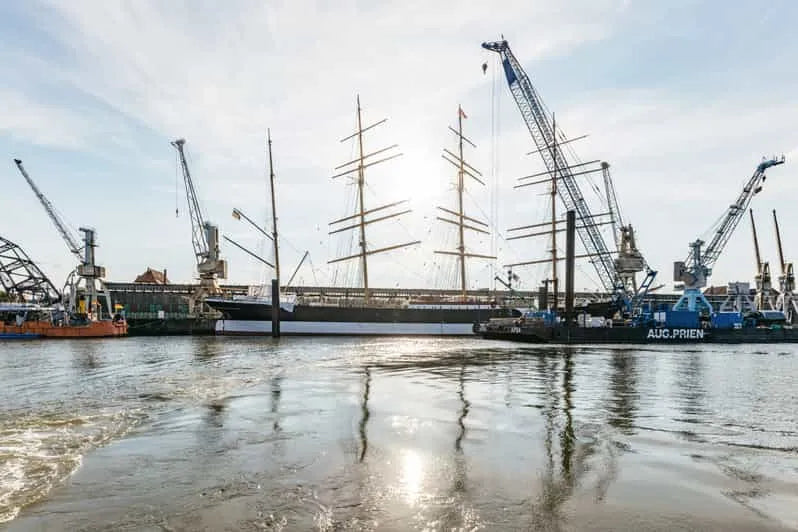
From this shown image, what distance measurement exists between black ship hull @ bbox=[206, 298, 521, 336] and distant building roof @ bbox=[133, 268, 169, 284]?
41674mm

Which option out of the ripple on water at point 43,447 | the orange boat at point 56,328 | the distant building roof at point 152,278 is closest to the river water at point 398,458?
the ripple on water at point 43,447

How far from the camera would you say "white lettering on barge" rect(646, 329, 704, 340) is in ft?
156

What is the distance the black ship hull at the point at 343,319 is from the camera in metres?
65.0

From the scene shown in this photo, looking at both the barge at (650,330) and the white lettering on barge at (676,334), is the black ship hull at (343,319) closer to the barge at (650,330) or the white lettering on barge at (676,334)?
the barge at (650,330)

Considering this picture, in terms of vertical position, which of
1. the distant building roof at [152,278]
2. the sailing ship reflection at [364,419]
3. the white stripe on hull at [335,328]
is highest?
the distant building roof at [152,278]

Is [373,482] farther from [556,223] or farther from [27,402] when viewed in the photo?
[556,223]

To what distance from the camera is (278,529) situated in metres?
4.52

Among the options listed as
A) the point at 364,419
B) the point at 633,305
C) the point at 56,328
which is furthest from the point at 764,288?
the point at 56,328

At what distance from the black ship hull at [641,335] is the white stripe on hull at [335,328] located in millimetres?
16266

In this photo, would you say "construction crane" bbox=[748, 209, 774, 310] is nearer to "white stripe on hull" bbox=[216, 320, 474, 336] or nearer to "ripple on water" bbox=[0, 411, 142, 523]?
"white stripe on hull" bbox=[216, 320, 474, 336]

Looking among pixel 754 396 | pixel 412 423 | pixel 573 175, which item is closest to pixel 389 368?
pixel 412 423

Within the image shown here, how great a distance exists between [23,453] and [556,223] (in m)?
79.9

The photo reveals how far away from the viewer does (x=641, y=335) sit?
4694cm

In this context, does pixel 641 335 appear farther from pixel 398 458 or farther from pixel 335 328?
pixel 398 458
